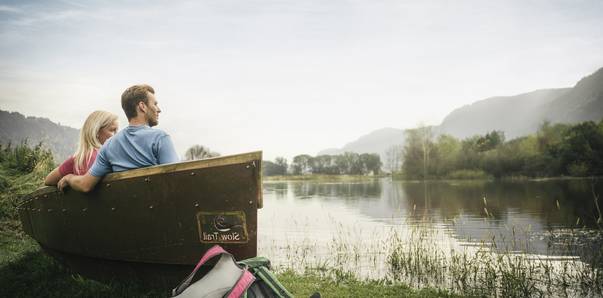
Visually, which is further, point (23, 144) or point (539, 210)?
point (539, 210)

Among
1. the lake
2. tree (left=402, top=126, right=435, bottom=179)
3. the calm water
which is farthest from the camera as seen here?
tree (left=402, top=126, right=435, bottom=179)

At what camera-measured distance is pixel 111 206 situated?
11.9 feet

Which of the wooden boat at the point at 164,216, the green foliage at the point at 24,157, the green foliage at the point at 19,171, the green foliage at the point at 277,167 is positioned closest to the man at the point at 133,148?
the wooden boat at the point at 164,216

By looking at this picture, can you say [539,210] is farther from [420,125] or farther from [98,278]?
[420,125]

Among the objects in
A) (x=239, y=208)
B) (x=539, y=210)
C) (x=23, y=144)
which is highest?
(x=23, y=144)

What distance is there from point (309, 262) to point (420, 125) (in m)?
79.5

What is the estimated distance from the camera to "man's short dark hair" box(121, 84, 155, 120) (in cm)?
360

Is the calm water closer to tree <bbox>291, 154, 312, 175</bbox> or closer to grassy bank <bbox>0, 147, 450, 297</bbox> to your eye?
grassy bank <bbox>0, 147, 450, 297</bbox>

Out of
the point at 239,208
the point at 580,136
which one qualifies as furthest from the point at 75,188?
the point at 580,136

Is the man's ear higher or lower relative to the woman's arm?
higher

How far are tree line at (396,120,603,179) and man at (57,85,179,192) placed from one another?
80.2 meters

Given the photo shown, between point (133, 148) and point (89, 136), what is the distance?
111 centimetres

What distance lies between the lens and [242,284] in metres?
2.60

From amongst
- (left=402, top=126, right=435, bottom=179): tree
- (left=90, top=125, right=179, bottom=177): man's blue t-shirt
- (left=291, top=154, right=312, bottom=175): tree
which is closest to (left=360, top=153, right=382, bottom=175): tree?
(left=291, top=154, right=312, bottom=175): tree
